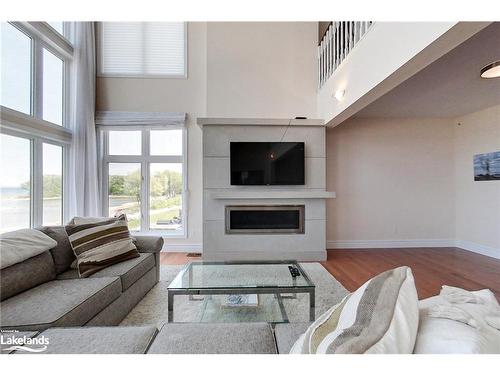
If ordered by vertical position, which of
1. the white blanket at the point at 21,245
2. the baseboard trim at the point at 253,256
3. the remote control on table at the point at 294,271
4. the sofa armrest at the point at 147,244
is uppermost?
the white blanket at the point at 21,245

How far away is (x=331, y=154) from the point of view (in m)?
4.39

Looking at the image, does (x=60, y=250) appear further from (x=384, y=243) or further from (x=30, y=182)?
(x=384, y=243)

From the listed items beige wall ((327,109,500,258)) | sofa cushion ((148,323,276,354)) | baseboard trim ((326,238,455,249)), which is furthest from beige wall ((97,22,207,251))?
sofa cushion ((148,323,276,354))

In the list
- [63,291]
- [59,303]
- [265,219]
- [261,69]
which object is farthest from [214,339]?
[261,69]

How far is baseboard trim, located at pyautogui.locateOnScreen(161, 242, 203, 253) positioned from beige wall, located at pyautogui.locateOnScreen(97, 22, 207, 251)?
0.03m

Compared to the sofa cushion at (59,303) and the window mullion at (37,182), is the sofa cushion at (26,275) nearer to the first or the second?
the sofa cushion at (59,303)

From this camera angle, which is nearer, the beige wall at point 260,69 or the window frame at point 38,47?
the window frame at point 38,47

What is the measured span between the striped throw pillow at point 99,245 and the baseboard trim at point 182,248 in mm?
1930

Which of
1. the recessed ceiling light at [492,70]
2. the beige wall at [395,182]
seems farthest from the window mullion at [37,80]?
the recessed ceiling light at [492,70]

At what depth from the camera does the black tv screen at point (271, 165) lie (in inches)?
149

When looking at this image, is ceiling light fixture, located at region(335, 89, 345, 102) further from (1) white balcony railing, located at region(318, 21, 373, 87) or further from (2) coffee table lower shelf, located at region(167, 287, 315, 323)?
(2) coffee table lower shelf, located at region(167, 287, 315, 323)

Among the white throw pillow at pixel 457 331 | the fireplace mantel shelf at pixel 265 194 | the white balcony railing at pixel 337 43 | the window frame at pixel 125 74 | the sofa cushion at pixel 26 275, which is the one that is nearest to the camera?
the white throw pillow at pixel 457 331

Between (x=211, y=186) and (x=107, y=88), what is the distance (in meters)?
2.63

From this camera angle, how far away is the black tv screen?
3.78 meters
